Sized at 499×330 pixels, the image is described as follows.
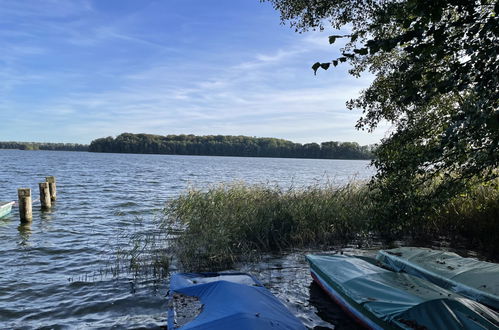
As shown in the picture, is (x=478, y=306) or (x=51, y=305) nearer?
(x=478, y=306)

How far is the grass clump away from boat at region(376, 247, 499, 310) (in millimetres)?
1274

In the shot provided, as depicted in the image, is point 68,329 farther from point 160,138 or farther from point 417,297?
point 160,138

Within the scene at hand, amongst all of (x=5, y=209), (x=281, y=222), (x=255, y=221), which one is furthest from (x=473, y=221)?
(x=5, y=209)

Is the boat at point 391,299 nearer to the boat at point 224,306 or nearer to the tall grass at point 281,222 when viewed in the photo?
the boat at point 224,306

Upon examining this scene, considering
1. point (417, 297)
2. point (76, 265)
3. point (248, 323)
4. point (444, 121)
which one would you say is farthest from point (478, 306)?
point (76, 265)

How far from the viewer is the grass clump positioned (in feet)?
34.7

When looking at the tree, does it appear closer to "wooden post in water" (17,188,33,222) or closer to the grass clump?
the grass clump

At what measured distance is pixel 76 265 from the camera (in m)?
11.1

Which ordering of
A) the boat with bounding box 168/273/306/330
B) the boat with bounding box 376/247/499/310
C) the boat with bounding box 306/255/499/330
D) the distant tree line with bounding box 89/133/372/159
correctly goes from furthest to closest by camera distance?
the distant tree line with bounding box 89/133/372/159 < the boat with bounding box 376/247/499/310 < the boat with bounding box 306/255/499/330 < the boat with bounding box 168/273/306/330

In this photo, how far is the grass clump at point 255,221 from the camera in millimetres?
10586

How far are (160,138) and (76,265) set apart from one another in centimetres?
12901

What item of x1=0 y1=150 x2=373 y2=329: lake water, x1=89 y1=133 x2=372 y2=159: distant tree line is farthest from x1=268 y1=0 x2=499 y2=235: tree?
x1=89 y1=133 x2=372 y2=159: distant tree line

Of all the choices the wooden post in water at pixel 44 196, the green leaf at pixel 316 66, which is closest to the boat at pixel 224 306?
the green leaf at pixel 316 66

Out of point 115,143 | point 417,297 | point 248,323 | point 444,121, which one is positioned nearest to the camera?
point 248,323
